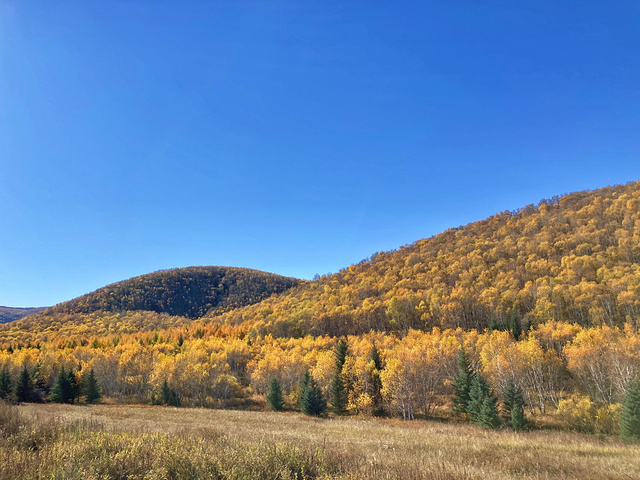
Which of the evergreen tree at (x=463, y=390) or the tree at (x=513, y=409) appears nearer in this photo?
the tree at (x=513, y=409)

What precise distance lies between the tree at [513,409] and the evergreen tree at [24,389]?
82441mm

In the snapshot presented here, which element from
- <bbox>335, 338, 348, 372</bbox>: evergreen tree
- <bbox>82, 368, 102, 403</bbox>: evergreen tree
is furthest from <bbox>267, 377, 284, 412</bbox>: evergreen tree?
<bbox>82, 368, 102, 403</bbox>: evergreen tree

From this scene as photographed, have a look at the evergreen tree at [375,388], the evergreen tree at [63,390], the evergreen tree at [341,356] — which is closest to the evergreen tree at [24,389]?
the evergreen tree at [63,390]

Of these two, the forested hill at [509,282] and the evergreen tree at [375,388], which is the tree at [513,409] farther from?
the forested hill at [509,282]

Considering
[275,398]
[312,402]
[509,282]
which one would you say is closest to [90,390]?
[275,398]

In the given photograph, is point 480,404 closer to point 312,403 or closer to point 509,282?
point 312,403

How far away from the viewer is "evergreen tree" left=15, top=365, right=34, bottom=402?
2379 inches

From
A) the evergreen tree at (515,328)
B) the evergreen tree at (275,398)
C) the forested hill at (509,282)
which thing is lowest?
the evergreen tree at (275,398)

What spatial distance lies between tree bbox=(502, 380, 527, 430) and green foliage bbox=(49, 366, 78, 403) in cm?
7537

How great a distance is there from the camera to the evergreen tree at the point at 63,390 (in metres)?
60.7

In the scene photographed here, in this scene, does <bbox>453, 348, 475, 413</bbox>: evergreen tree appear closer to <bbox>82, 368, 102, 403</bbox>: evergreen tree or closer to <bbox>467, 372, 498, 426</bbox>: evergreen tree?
<bbox>467, 372, 498, 426</bbox>: evergreen tree

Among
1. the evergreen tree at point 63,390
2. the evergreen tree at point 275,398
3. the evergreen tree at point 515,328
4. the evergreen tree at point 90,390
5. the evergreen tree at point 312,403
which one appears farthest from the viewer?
the evergreen tree at point 515,328

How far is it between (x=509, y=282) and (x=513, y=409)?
298 feet

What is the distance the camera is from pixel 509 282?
380 ft
